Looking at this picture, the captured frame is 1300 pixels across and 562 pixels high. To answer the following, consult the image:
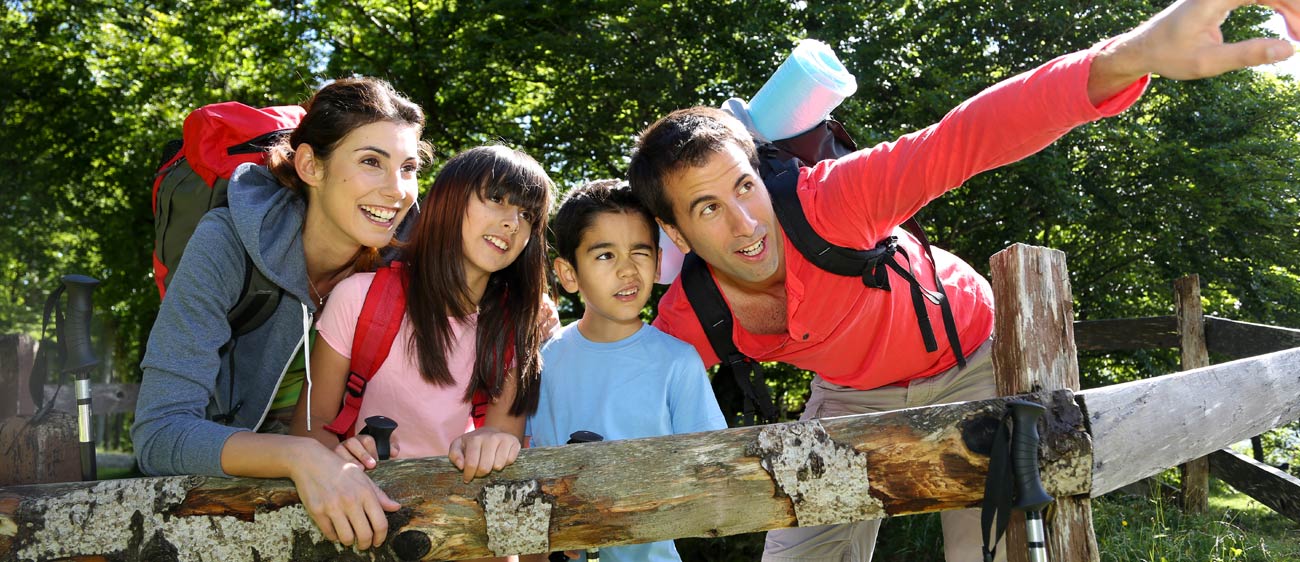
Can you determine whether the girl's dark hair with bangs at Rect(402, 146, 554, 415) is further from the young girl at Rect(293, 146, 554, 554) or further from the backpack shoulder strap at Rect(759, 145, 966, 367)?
the backpack shoulder strap at Rect(759, 145, 966, 367)

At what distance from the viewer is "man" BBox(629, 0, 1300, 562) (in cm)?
253

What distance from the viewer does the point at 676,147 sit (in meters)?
3.42

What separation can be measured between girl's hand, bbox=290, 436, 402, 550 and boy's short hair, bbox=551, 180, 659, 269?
146 centimetres

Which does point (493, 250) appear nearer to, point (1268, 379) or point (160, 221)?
point (160, 221)

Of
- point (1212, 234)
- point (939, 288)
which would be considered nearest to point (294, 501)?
point (939, 288)

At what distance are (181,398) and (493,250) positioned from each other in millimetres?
1043

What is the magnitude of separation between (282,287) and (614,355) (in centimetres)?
109

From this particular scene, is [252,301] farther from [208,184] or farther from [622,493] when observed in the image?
[622,493]

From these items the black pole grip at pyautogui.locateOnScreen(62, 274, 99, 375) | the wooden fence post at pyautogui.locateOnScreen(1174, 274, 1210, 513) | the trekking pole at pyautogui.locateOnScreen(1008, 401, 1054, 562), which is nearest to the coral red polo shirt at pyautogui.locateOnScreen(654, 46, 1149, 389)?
the trekking pole at pyautogui.locateOnScreen(1008, 401, 1054, 562)

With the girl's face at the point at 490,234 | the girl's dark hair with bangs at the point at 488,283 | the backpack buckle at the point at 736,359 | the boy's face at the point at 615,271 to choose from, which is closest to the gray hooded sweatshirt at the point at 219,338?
the girl's dark hair with bangs at the point at 488,283

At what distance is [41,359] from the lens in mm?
2596

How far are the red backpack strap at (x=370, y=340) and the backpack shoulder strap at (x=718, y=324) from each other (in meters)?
1.01

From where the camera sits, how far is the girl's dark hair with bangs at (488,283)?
3.08 meters

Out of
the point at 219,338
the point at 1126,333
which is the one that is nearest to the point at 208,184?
the point at 219,338
